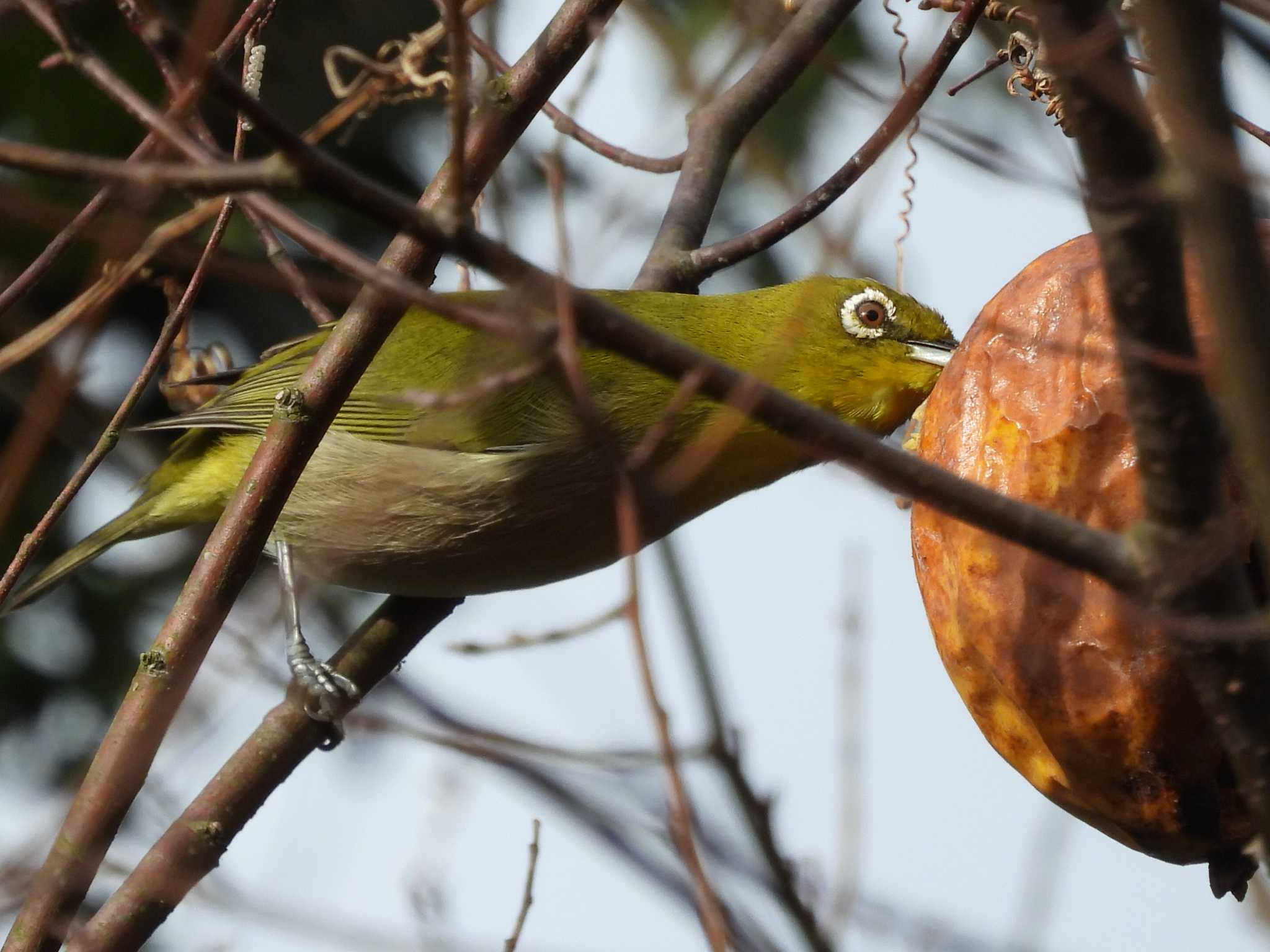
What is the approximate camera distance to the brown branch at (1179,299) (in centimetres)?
133

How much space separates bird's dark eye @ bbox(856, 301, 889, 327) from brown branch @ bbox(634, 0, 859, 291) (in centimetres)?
62

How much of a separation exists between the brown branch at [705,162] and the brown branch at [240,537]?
1731 millimetres

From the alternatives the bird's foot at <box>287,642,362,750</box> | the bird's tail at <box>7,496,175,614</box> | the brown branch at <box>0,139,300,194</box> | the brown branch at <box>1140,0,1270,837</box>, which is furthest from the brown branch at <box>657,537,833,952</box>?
the bird's tail at <box>7,496,175,614</box>

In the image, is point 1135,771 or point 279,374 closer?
point 1135,771

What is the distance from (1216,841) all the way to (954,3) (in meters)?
2.00

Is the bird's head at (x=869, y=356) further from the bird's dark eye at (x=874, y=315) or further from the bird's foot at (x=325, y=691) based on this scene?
the bird's foot at (x=325, y=691)

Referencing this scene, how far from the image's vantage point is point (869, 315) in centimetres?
461

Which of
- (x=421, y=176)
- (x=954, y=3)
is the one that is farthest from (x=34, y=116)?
(x=954, y=3)

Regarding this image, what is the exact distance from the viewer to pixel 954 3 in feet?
11.3

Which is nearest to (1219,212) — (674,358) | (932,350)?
(674,358)

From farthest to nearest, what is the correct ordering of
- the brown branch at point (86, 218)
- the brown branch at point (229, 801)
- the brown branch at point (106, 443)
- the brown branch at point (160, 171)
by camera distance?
the brown branch at point (229, 801) < the brown branch at point (106, 443) < the brown branch at point (86, 218) < the brown branch at point (160, 171)

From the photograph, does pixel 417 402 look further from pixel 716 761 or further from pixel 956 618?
pixel 956 618

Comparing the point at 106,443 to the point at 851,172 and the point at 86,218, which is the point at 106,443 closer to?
the point at 86,218

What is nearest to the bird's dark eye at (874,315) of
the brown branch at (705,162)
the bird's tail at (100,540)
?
the brown branch at (705,162)
